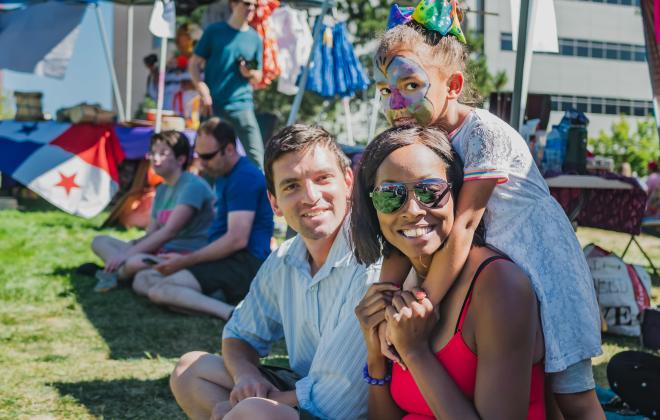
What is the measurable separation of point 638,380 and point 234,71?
4156mm

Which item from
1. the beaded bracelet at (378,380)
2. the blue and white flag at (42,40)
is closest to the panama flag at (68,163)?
the blue and white flag at (42,40)

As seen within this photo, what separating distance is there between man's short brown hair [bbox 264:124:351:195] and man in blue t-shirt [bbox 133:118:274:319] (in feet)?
7.13

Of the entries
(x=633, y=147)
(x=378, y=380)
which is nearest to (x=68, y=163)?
(x=378, y=380)

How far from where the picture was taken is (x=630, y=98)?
44.0 m

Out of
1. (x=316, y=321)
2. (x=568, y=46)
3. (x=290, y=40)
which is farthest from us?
(x=568, y=46)

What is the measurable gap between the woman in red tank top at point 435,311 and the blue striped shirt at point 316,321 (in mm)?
143

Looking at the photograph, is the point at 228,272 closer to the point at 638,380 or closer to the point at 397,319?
the point at 638,380

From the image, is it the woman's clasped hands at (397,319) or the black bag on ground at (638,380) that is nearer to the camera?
the woman's clasped hands at (397,319)

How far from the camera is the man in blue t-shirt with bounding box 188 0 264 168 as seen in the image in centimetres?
609

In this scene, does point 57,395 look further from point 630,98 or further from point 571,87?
point 630,98

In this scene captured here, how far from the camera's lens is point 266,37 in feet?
22.1

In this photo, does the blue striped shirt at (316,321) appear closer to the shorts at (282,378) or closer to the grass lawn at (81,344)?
the shorts at (282,378)

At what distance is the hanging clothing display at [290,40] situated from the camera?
31.8 ft

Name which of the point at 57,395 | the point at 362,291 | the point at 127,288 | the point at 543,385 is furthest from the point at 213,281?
the point at 543,385
